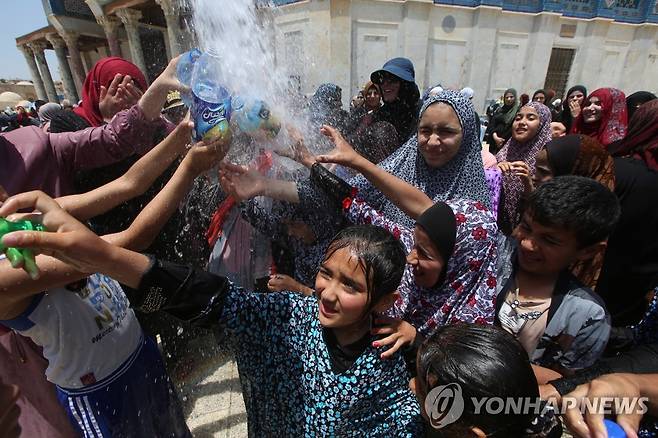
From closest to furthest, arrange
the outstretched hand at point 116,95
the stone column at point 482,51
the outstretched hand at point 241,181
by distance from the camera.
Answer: the outstretched hand at point 241,181
the outstretched hand at point 116,95
the stone column at point 482,51

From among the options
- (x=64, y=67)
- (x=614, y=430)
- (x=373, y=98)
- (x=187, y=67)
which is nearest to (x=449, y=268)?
(x=614, y=430)

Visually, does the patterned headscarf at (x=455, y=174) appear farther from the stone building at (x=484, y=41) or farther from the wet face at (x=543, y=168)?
the stone building at (x=484, y=41)

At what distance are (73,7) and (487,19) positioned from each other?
767 inches

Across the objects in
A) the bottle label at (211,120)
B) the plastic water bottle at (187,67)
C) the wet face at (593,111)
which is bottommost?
the wet face at (593,111)

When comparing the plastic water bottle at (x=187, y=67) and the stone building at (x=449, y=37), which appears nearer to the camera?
the plastic water bottle at (x=187, y=67)

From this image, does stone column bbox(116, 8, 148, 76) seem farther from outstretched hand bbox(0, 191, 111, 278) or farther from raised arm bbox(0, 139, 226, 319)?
outstretched hand bbox(0, 191, 111, 278)

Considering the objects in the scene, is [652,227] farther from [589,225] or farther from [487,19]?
[487,19]

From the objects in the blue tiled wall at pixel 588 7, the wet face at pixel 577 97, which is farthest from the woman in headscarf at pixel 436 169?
the blue tiled wall at pixel 588 7

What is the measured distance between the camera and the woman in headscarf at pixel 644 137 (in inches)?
88.0

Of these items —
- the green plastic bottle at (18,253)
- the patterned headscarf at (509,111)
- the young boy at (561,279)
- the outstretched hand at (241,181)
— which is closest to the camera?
the green plastic bottle at (18,253)

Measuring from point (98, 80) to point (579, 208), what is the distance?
274 cm

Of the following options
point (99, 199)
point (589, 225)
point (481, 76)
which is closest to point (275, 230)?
point (99, 199)

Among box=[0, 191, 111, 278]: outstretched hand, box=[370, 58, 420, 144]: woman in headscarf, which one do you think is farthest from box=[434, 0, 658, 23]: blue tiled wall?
box=[0, 191, 111, 278]: outstretched hand

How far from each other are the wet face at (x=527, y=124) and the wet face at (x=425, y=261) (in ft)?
7.64
